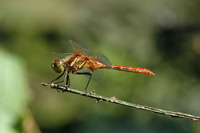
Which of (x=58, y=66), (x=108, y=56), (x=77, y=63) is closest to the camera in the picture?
(x=58, y=66)

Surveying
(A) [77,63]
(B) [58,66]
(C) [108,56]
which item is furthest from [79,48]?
(C) [108,56]

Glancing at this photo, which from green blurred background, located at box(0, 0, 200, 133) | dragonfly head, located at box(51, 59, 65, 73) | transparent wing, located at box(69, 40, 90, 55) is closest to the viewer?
dragonfly head, located at box(51, 59, 65, 73)

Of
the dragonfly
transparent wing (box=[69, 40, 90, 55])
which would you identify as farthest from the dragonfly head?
transparent wing (box=[69, 40, 90, 55])

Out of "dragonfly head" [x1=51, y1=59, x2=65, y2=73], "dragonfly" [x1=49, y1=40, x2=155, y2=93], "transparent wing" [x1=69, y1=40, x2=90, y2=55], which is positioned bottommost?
"dragonfly head" [x1=51, y1=59, x2=65, y2=73]

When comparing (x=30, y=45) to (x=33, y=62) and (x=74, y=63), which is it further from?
(x=74, y=63)

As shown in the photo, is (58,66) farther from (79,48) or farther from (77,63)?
(79,48)

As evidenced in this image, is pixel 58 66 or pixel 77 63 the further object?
pixel 77 63

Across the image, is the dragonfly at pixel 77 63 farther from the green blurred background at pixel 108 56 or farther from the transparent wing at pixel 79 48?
the green blurred background at pixel 108 56

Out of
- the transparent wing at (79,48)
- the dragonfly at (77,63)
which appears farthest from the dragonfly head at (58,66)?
the transparent wing at (79,48)

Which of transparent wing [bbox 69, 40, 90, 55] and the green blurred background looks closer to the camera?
transparent wing [bbox 69, 40, 90, 55]

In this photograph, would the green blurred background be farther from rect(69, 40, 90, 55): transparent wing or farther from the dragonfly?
rect(69, 40, 90, 55): transparent wing
